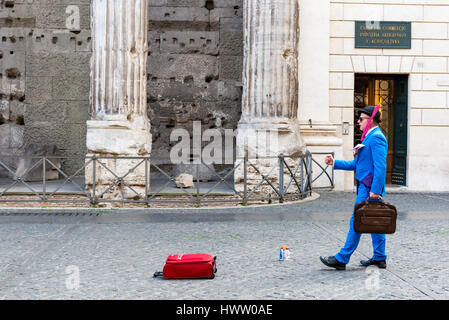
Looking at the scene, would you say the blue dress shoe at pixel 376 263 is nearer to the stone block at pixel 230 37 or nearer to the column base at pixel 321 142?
the column base at pixel 321 142

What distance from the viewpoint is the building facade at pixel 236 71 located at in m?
11.2

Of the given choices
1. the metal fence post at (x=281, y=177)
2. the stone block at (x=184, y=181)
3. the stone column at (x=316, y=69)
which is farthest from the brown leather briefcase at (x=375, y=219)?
the stone column at (x=316, y=69)

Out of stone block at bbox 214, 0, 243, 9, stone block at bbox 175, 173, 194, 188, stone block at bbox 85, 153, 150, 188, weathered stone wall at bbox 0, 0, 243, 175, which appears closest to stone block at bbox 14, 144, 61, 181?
weathered stone wall at bbox 0, 0, 243, 175

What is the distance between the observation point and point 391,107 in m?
13.9

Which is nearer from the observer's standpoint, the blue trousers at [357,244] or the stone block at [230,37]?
the blue trousers at [357,244]

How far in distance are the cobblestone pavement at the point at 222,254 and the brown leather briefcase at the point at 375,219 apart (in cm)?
43

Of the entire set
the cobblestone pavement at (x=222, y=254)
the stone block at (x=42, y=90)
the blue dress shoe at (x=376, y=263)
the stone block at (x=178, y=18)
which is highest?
the stone block at (x=178, y=18)

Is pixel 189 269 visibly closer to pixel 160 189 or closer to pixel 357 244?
pixel 357 244

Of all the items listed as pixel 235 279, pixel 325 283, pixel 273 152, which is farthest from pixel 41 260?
pixel 273 152

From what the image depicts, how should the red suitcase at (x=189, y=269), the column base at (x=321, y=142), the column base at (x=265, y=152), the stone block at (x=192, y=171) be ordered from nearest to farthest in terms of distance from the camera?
the red suitcase at (x=189, y=269), the column base at (x=265, y=152), the column base at (x=321, y=142), the stone block at (x=192, y=171)

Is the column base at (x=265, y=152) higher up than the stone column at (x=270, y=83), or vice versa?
the stone column at (x=270, y=83)

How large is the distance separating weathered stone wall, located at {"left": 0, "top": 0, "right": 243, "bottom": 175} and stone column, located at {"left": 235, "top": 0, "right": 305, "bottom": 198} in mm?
3509

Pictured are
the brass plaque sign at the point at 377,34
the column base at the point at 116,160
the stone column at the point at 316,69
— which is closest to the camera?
the column base at the point at 116,160

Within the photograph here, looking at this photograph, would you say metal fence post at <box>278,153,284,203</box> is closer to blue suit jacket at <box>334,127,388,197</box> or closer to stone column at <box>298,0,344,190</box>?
stone column at <box>298,0,344,190</box>
